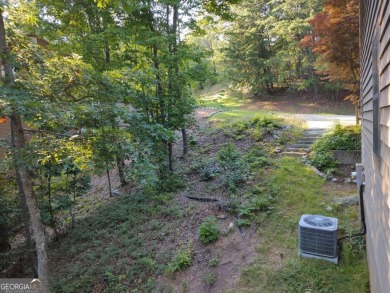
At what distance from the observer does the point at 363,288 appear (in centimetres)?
369

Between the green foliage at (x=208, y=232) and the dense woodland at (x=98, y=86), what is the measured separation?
60.2 inches

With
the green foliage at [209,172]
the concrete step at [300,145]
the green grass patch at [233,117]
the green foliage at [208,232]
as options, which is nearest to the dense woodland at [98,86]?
the green foliage at [209,172]

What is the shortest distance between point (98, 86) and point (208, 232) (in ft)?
11.2

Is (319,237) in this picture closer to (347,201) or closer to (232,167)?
(347,201)

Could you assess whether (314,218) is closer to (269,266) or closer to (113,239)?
(269,266)

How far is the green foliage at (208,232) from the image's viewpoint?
206 inches

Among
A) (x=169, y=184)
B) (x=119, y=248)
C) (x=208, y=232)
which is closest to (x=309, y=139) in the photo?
(x=169, y=184)

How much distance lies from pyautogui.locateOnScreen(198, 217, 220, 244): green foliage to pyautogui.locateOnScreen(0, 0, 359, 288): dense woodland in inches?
60.2

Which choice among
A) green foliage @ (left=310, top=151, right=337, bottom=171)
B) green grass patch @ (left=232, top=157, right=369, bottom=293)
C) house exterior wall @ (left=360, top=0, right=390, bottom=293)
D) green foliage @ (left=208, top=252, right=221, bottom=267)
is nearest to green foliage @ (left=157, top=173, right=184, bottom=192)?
green grass patch @ (left=232, top=157, right=369, bottom=293)

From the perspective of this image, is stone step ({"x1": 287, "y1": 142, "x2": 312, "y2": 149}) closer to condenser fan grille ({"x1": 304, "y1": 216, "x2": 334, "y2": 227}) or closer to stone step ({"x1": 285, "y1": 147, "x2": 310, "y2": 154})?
stone step ({"x1": 285, "y1": 147, "x2": 310, "y2": 154})

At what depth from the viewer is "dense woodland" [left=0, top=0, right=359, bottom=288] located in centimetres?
398

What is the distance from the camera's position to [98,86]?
14.8 feet

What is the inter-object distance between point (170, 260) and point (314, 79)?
16.0 metres

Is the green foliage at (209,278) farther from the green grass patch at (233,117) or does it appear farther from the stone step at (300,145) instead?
the green grass patch at (233,117)
